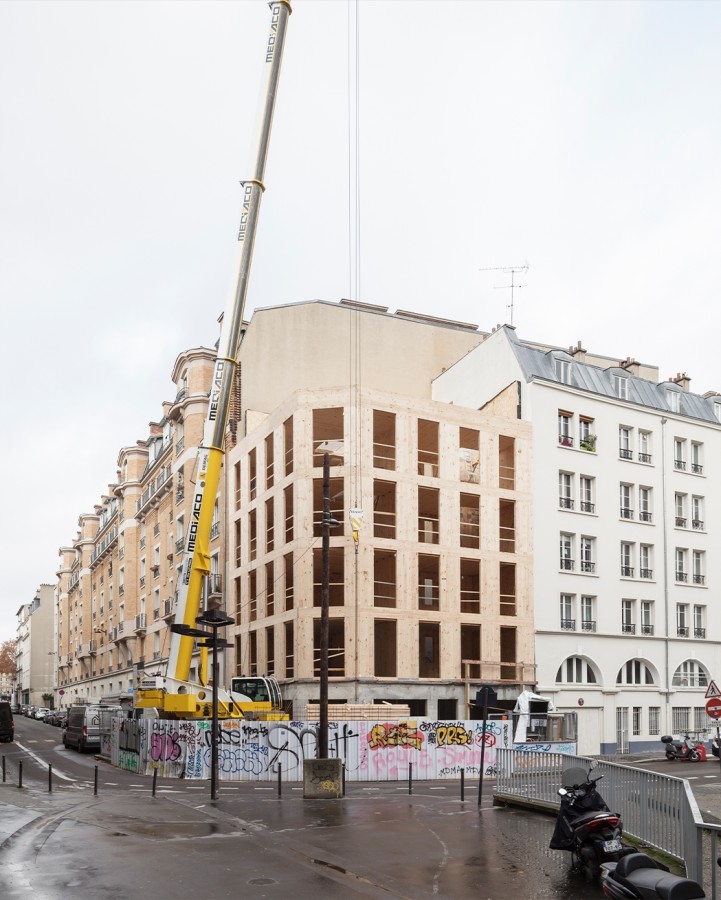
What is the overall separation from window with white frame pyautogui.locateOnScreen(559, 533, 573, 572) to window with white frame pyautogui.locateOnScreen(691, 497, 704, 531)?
8008mm

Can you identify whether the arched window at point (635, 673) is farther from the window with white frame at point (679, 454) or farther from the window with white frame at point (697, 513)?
the window with white frame at point (679, 454)

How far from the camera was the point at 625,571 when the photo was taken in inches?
1940

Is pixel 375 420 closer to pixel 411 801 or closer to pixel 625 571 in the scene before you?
pixel 625 571

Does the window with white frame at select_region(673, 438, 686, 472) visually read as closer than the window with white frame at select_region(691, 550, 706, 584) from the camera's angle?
No

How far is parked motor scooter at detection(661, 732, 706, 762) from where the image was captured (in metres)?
42.3

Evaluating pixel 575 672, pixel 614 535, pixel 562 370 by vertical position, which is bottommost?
pixel 575 672

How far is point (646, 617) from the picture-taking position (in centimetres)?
Result: 4959

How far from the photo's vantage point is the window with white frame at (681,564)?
5094cm

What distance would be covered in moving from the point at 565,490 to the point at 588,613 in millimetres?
5711

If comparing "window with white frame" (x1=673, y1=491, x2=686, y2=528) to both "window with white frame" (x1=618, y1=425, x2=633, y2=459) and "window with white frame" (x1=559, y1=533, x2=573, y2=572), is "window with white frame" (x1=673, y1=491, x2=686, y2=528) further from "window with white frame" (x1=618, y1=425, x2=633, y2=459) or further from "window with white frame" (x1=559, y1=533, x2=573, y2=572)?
"window with white frame" (x1=559, y1=533, x2=573, y2=572)

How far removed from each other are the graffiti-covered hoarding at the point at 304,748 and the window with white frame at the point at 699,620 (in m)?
18.3

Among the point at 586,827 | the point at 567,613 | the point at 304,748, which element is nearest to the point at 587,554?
the point at 567,613

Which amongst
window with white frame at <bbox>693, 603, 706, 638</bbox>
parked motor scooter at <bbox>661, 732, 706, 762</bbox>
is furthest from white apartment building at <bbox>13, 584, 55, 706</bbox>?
parked motor scooter at <bbox>661, 732, 706, 762</bbox>

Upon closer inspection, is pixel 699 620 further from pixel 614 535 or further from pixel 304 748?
pixel 304 748
